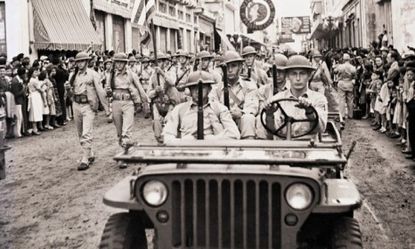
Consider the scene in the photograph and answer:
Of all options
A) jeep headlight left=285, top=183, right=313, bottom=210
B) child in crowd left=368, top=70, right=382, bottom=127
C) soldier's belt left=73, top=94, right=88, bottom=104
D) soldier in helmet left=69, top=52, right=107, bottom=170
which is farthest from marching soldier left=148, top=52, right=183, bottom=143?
jeep headlight left=285, top=183, right=313, bottom=210

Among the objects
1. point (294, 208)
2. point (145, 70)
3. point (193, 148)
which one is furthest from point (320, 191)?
point (145, 70)

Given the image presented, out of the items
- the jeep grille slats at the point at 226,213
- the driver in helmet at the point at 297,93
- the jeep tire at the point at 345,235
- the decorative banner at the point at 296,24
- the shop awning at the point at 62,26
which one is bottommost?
the jeep tire at the point at 345,235

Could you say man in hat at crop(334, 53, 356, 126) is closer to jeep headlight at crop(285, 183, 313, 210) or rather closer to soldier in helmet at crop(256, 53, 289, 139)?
soldier in helmet at crop(256, 53, 289, 139)

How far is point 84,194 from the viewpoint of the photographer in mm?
8906

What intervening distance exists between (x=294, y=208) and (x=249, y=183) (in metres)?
0.33

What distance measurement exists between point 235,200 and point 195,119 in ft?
7.20

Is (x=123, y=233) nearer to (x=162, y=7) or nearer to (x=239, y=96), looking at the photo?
(x=239, y=96)

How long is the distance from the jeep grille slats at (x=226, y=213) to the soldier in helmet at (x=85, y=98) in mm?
7321

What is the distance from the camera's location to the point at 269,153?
4523 millimetres

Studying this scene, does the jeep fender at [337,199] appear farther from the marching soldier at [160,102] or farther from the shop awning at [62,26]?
the shop awning at [62,26]

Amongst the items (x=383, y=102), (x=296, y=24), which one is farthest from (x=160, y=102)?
(x=296, y=24)

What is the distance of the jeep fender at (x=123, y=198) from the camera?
13.7 ft

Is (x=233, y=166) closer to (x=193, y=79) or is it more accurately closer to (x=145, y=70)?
(x=193, y=79)

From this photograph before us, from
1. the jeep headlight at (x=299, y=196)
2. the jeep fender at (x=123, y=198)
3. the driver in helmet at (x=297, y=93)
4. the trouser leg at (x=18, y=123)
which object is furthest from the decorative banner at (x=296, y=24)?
the jeep headlight at (x=299, y=196)
